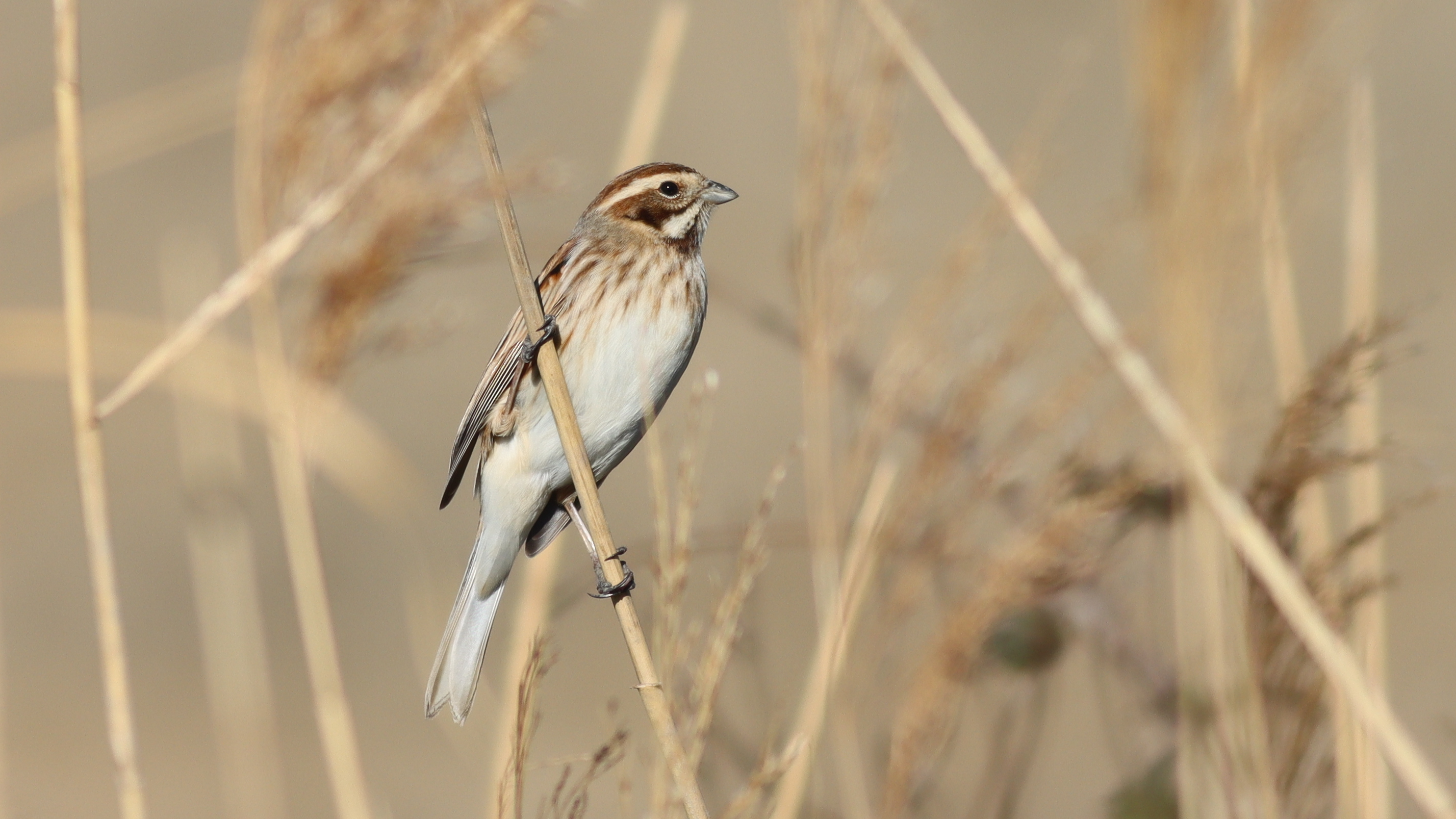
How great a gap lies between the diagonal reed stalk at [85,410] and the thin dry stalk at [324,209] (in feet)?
0.16

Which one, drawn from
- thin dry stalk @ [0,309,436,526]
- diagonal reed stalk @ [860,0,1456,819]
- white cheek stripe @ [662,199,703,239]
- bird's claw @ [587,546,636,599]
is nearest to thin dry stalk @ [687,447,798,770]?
bird's claw @ [587,546,636,599]

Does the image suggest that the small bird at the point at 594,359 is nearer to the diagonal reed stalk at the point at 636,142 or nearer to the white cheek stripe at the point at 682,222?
the white cheek stripe at the point at 682,222

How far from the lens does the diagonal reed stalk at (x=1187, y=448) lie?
1705 mm

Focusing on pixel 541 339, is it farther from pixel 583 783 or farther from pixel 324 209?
pixel 583 783

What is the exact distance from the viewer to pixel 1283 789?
214 centimetres

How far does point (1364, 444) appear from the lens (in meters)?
2.27

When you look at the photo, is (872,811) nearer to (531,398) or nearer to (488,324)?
(531,398)

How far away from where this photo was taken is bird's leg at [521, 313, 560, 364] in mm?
1858

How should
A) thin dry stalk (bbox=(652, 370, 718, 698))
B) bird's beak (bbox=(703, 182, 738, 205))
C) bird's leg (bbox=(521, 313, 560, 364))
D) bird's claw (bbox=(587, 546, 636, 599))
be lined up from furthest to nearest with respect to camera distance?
bird's beak (bbox=(703, 182, 738, 205))
bird's claw (bbox=(587, 546, 636, 599))
bird's leg (bbox=(521, 313, 560, 364))
thin dry stalk (bbox=(652, 370, 718, 698))

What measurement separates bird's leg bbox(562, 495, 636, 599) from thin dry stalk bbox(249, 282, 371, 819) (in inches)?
17.4

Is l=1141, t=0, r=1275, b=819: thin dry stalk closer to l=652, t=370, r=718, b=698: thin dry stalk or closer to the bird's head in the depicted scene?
l=652, t=370, r=718, b=698: thin dry stalk

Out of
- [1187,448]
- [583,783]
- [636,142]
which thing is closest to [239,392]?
[636,142]

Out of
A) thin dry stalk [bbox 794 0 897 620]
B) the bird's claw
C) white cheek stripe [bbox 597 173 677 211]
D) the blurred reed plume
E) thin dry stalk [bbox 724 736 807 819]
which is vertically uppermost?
white cheek stripe [bbox 597 173 677 211]

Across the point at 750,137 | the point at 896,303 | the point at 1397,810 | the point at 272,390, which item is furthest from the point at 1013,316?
the point at 750,137
